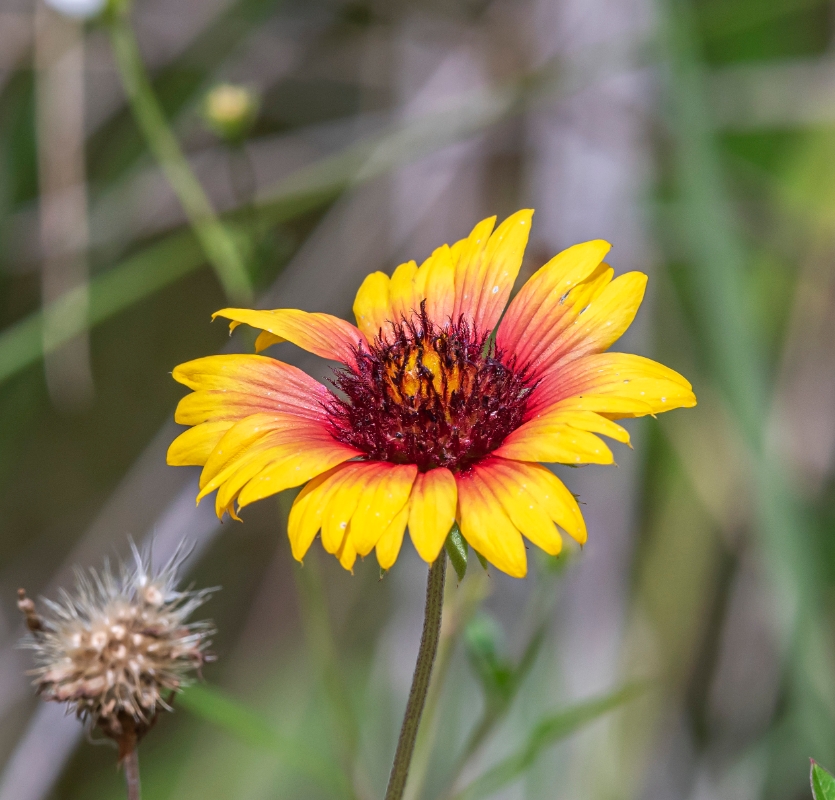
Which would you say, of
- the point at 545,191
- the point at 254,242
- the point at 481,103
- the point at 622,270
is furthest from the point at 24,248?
the point at 622,270

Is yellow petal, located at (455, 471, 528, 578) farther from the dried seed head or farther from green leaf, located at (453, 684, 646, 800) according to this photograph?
green leaf, located at (453, 684, 646, 800)

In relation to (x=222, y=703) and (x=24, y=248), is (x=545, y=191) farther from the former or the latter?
(x=222, y=703)

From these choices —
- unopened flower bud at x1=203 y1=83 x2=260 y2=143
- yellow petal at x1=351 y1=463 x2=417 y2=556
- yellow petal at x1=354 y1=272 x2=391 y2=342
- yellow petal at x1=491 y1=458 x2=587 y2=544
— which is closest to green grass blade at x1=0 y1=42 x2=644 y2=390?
unopened flower bud at x1=203 y1=83 x2=260 y2=143

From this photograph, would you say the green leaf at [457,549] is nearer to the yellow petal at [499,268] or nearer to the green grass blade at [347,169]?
the yellow petal at [499,268]

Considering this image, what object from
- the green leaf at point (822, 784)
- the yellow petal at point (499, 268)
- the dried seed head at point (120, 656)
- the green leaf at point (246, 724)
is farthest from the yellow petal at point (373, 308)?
the green leaf at point (822, 784)

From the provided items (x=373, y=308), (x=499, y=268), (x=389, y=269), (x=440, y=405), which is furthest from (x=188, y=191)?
(x=389, y=269)

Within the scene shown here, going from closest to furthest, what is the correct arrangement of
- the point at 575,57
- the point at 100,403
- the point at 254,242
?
the point at 254,242 → the point at 575,57 → the point at 100,403

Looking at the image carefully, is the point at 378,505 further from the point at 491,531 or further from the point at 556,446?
the point at 556,446
